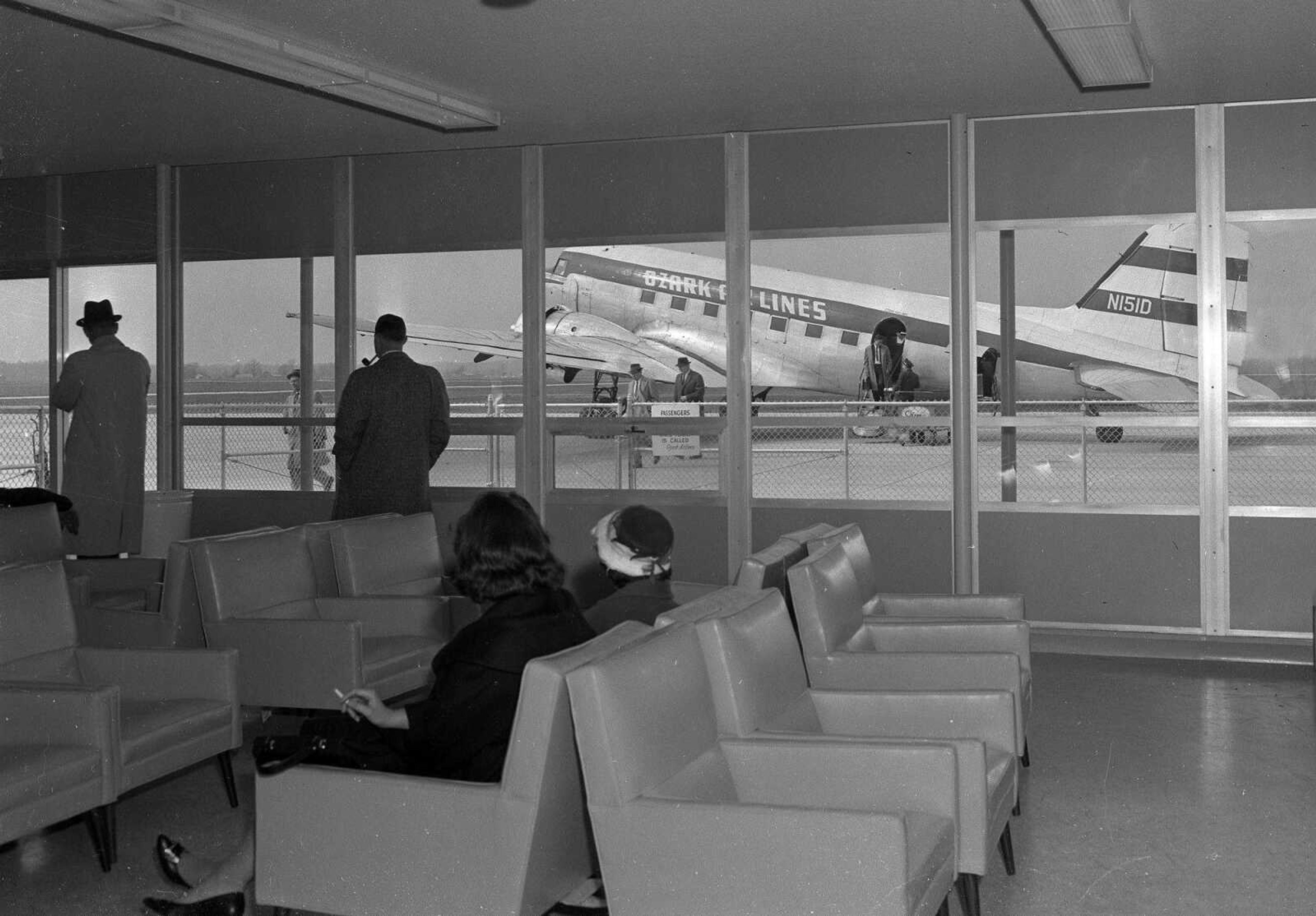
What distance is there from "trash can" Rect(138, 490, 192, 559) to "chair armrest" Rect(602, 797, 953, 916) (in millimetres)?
6540

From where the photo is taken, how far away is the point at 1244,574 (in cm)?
690

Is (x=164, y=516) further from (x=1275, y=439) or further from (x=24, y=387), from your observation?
(x=1275, y=439)

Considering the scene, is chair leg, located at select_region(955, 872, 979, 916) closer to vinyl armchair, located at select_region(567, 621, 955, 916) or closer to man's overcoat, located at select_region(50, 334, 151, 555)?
vinyl armchair, located at select_region(567, 621, 955, 916)

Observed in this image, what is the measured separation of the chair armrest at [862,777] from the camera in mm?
2883

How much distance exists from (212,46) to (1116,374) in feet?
15.6

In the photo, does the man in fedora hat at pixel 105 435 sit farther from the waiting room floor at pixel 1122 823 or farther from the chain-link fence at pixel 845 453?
the waiting room floor at pixel 1122 823

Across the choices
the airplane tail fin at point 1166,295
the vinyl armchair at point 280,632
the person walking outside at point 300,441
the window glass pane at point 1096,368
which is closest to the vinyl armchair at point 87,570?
the vinyl armchair at point 280,632

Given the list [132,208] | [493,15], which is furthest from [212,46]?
[132,208]

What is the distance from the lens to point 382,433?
268 inches

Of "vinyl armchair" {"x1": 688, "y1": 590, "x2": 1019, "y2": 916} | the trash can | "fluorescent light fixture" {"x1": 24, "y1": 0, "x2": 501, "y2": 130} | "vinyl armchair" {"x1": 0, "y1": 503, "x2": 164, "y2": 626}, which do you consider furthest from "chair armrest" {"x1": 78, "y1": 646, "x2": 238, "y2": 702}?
the trash can

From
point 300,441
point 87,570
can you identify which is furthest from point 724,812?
point 300,441

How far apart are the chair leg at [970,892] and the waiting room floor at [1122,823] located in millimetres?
272

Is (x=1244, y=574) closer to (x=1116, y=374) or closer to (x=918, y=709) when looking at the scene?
(x=1116, y=374)

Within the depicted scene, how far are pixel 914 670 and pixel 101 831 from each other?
2370 mm
